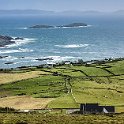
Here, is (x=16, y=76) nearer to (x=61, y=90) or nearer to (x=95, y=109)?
(x=61, y=90)

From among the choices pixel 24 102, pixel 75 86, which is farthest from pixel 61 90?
pixel 24 102

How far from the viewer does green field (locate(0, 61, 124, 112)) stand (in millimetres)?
80125

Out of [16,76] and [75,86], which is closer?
[75,86]

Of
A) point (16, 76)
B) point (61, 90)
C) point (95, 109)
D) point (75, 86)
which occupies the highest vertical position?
point (16, 76)

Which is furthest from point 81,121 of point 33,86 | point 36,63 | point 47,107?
point 36,63

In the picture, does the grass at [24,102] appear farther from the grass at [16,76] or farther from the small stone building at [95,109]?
the grass at [16,76]

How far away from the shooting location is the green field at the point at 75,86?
80.1 metres

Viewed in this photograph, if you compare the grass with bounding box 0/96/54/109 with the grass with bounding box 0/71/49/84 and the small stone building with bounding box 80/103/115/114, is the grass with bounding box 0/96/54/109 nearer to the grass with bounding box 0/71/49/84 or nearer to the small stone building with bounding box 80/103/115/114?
the small stone building with bounding box 80/103/115/114

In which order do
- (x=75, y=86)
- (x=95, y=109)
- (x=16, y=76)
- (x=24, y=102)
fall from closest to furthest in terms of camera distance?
(x=95, y=109)
(x=24, y=102)
(x=75, y=86)
(x=16, y=76)

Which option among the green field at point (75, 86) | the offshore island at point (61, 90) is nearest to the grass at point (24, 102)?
the offshore island at point (61, 90)

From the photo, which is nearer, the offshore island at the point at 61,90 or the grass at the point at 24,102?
the offshore island at the point at 61,90

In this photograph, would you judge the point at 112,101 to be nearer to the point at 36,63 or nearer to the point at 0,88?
the point at 0,88

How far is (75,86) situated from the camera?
92.6m

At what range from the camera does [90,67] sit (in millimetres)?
116750
